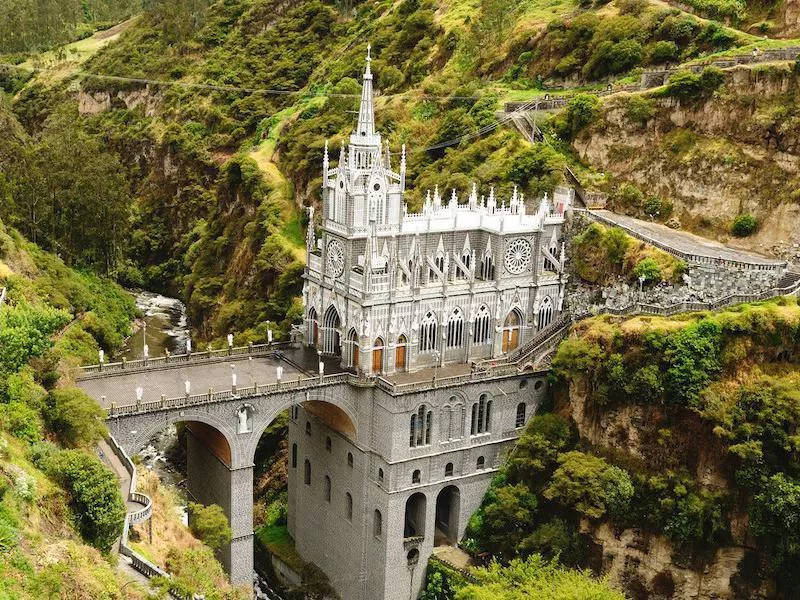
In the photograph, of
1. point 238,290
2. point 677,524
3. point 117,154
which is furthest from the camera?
point 117,154

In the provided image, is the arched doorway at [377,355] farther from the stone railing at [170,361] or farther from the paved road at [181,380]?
the stone railing at [170,361]

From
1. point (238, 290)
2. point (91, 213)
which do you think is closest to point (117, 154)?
point (91, 213)

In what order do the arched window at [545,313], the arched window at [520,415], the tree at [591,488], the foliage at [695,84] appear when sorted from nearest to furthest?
the tree at [591,488] < the arched window at [520,415] < the arched window at [545,313] < the foliage at [695,84]

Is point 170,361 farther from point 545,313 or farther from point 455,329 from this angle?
point 545,313

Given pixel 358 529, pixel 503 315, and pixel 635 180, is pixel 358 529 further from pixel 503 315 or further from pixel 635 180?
pixel 635 180

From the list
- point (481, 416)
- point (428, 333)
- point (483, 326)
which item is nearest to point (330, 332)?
point (428, 333)

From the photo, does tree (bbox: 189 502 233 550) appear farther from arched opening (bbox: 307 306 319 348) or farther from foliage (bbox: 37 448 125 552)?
arched opening (bbox: 307 306 319 348)

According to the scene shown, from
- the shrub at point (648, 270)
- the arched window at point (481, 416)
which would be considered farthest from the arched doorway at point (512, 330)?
the shrub at point (648, 270)
